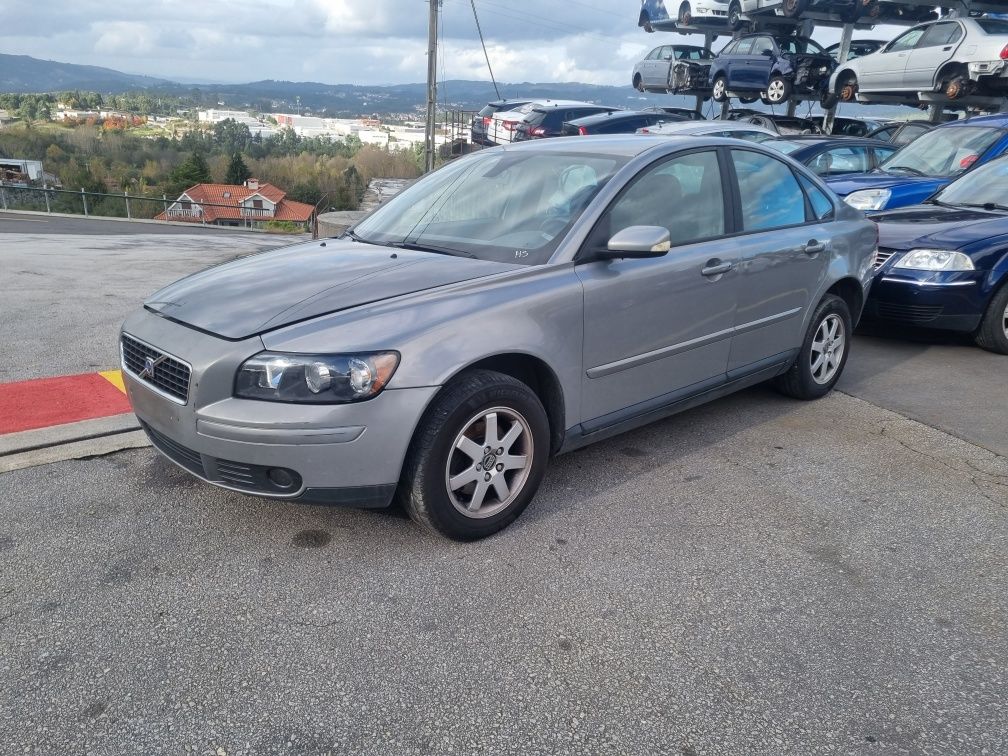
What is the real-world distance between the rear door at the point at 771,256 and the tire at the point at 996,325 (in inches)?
87.7

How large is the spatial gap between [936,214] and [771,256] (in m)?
3.34

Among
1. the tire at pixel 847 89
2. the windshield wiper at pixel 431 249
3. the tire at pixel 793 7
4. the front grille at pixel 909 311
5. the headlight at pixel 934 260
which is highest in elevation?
the tire at pixel 793 7

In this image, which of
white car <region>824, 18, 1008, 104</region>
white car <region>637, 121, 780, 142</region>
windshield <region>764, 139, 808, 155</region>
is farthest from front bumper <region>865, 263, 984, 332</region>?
white car <region>824, 18, 1008, 104</region>

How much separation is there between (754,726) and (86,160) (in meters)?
93.6

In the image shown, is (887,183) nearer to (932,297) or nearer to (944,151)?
(944,151)

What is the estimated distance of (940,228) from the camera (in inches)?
247

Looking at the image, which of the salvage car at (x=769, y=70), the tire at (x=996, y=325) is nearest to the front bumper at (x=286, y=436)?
the tire at (x=996, y=325)

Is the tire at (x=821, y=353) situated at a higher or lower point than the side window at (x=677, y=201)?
lower

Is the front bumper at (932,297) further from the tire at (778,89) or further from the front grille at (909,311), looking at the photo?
the tire at (778,89)

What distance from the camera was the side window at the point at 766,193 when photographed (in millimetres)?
4301

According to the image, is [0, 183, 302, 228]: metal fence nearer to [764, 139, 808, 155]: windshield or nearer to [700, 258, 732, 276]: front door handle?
[764, 139, 808, 155]: windshield

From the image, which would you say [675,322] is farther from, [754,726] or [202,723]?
[202,723]

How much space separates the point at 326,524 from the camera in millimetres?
3266

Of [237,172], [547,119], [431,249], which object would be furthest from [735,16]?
[237,172]
